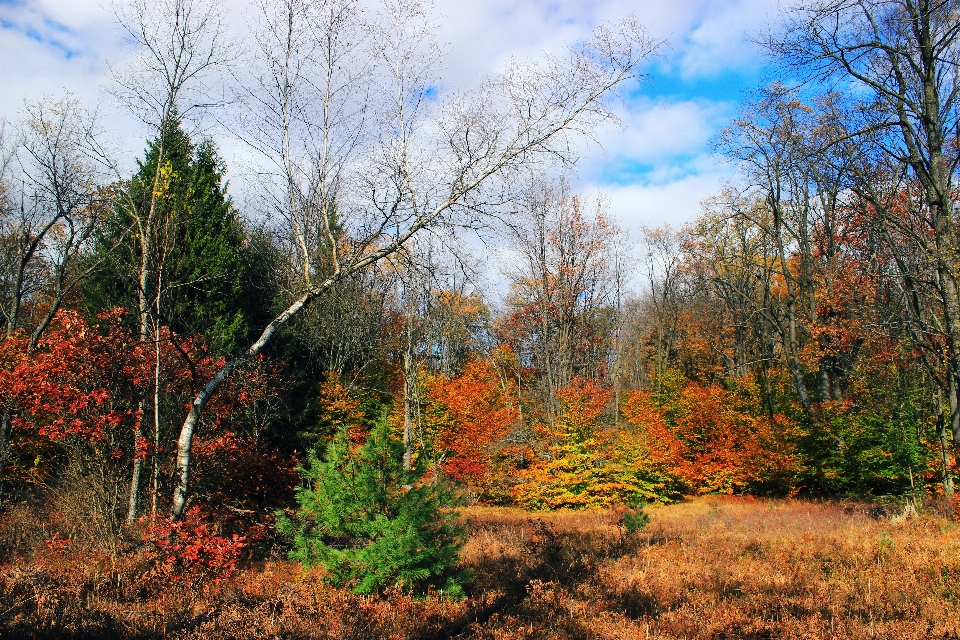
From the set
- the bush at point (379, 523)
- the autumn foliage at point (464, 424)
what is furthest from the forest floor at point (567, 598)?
the autumn foliage at point (464, 424)

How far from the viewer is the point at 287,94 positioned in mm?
7062

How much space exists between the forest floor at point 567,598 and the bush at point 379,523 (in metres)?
0.24

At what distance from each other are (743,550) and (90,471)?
936cm

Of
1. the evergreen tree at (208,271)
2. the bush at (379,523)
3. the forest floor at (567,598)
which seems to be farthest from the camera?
the evergreen tree at (208,271)

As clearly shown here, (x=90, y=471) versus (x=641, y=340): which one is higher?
(x=641, y=340)

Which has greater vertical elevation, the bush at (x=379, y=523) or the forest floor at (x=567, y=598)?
the bush at (x=379, y=523)

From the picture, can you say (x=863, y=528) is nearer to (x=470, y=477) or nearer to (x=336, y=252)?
(x=336, y=252)

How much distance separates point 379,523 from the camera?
558 cm

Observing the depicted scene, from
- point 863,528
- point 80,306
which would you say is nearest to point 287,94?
point 863,528

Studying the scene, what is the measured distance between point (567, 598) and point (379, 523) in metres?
2.25

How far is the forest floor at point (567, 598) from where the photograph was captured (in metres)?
4.96

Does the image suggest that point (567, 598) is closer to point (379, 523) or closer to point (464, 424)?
point (379, 523)

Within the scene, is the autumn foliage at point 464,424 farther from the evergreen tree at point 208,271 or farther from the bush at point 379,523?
the bush at point 379,523

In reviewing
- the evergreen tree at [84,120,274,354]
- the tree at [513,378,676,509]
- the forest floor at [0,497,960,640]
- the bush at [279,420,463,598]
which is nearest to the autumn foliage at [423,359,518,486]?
the tree at [513,378,676,509]
